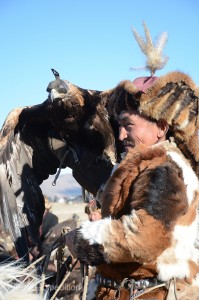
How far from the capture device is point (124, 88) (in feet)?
9.21

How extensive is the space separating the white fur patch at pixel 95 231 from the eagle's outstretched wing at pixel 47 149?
9.31 ft

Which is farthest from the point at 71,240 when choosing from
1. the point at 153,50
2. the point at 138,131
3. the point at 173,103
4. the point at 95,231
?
the point at 153,50

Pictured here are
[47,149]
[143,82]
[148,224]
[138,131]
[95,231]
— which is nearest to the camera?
[148,224]

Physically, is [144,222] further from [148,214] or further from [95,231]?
[95,231]

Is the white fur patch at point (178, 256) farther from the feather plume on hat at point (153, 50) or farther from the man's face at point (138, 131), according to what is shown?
the feather plume on hat at point (153, 50)

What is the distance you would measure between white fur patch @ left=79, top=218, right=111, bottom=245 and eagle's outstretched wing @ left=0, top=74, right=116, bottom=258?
284cm

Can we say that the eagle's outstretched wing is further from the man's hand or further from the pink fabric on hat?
the man's hand

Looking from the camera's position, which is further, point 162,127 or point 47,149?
point 47,149

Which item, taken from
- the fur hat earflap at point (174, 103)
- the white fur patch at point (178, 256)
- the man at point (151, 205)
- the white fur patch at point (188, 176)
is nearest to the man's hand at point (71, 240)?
the man at point (151, 205)

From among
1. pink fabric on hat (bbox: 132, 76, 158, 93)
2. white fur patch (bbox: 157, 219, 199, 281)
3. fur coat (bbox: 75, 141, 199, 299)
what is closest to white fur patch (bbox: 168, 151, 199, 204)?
fur coat (bbox: 75, 141, 199, 299)

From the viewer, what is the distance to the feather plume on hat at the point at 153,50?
2961 millimetres

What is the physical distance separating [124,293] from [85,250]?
33 cm

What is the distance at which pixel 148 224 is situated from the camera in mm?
2205

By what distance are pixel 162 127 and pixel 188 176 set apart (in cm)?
32
